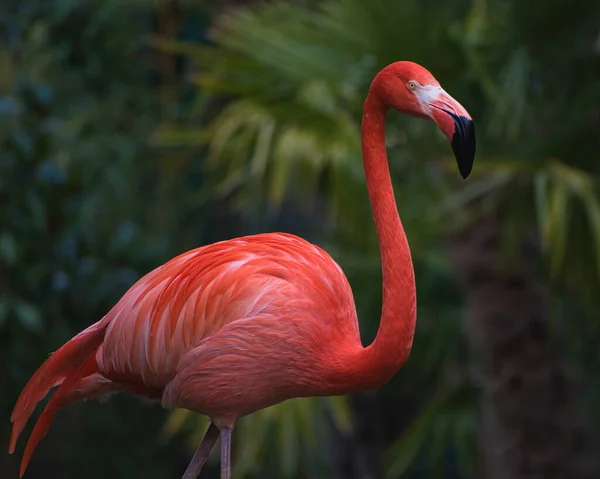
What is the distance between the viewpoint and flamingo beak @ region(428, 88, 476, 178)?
2393 mm

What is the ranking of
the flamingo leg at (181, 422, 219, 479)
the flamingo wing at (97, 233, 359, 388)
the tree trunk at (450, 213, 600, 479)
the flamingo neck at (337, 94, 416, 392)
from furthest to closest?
the tree trunk at (450, 213, 600, 479) → the flamingo leg at (181, 422, 219, 479) → the flamingo wing at (97, 233, 359, 388) → the flamingo neck at (337, 94, 416, 392)

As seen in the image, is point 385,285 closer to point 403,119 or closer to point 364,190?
point 364,190

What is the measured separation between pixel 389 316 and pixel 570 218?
6.06 feet

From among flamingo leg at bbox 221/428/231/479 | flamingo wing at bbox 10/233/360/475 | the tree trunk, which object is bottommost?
the tree trunk

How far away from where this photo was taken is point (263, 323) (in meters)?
2.65

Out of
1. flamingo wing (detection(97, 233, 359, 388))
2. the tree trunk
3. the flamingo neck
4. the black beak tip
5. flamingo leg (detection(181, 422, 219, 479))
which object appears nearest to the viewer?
the black beak tip

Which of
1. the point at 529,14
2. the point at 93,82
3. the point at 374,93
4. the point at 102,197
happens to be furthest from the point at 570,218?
the point at 93,82

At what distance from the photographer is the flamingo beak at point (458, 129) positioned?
2.39 m

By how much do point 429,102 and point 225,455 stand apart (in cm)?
100

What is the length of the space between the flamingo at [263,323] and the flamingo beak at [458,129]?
1cm

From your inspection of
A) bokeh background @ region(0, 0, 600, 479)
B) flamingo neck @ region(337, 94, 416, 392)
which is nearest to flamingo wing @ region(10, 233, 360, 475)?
flamingo neck @ region(337, 94, 416, 392)

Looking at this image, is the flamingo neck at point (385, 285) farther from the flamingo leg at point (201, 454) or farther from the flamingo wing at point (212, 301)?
the flamingo leg at point (201, 454)

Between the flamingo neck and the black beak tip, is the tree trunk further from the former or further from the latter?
the black beak tip

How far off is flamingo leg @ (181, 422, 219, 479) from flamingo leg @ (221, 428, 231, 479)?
0.59 ft
